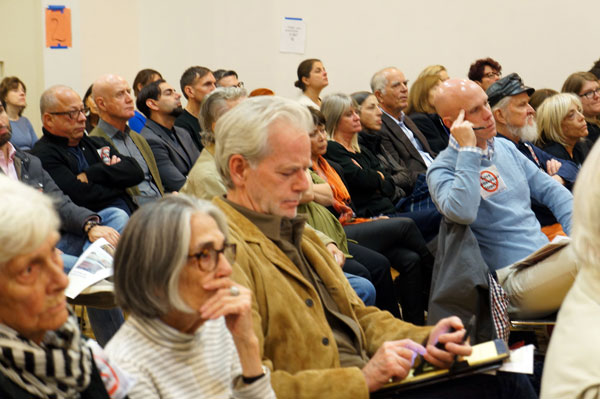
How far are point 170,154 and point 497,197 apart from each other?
2.21 meters

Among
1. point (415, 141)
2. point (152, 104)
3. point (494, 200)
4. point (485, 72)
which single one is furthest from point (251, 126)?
point (485, 72)

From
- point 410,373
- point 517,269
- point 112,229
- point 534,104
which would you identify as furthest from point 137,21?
point 410,373

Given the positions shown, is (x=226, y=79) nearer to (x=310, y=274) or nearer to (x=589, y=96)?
(x=589, y=96)

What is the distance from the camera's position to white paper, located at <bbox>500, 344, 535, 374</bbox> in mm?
1822

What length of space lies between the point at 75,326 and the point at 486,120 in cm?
228

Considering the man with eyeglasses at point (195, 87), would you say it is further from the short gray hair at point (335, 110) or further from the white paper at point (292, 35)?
the white paper at point (292, 35)

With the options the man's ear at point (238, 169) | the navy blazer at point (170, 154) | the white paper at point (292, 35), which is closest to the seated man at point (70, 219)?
the navy blazer at point (170, 154)

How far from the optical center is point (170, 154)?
15.2ft

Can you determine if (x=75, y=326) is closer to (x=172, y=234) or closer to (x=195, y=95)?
(x=172, y=234)

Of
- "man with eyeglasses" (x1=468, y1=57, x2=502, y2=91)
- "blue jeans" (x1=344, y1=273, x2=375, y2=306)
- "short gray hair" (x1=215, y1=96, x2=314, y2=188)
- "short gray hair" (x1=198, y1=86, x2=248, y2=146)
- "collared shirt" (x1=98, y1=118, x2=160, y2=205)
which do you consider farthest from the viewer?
"man with eyeglasses" (x1=468, y1=57, x2=502, y2=91)

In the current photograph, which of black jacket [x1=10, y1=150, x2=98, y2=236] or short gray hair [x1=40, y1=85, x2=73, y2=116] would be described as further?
short gray hair [x1=40, y1=85, x2=73, y2=116]

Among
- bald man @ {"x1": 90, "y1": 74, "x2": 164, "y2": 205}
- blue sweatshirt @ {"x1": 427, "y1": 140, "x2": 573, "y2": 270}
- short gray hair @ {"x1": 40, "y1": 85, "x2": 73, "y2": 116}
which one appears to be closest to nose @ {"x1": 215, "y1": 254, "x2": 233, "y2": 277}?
blue sweatshirt @ {"x1": 427, "y1": 140, "x2": 573, "y2": 270}

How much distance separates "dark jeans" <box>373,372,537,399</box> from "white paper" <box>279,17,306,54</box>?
19.3 ft

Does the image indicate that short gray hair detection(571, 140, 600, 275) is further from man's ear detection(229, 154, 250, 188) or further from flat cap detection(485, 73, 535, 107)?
flat cap detection(485, 73, 535, 107)
